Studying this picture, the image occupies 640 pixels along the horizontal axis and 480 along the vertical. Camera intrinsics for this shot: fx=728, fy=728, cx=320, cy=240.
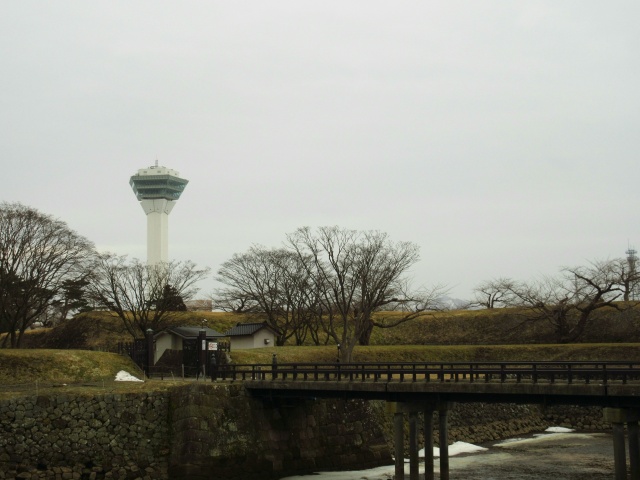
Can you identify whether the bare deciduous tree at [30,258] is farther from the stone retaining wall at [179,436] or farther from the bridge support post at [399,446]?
the bridge support post at [399,446]

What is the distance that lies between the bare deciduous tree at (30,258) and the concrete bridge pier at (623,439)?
3324 centimetres

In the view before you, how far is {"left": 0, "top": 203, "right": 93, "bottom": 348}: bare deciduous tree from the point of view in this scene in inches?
1724

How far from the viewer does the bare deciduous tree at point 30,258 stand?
144ft

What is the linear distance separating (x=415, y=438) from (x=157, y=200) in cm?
10337

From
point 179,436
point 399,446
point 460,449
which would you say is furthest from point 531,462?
point 179,436

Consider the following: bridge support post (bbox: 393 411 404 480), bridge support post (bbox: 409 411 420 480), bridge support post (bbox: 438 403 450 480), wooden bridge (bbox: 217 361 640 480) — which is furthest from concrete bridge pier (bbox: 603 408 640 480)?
bridge support post (bbox: 393 411 404 480)

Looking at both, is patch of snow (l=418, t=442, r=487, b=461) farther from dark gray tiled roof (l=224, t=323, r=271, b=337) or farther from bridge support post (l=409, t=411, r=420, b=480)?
dark gray tiled roof (l=224, t=323, r=271, b=337)

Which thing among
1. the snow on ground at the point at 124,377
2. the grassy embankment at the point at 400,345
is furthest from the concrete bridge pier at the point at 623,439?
the grassy embankment at the point at 400,345

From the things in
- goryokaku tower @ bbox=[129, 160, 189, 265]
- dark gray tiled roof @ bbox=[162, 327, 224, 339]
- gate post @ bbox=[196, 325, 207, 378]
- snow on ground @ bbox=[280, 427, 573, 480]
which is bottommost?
snow on ground @ bbox=[280, 427, 573, 480]

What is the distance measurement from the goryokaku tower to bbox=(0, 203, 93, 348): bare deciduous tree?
75.9 meters

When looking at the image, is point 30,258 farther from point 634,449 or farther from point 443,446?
point 634,449

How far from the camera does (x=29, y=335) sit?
63531mm

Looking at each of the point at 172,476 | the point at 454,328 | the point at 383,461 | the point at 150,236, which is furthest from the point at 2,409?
the point at 150,236

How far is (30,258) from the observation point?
44.6m
